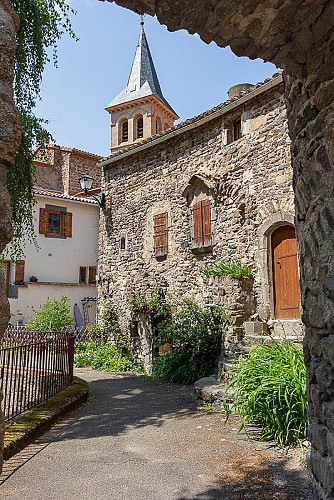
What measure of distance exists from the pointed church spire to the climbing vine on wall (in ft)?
56.6

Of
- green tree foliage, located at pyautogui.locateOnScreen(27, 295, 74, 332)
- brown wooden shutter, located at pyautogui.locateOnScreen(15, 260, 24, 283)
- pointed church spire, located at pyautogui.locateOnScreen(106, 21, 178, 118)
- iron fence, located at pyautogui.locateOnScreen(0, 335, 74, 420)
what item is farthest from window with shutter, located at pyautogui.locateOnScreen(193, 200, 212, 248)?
pointed church spire, located at pyautogui.locateOnScreen(106, 21, 178, 118)

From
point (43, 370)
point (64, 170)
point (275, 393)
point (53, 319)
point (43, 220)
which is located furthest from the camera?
point (64, 170)

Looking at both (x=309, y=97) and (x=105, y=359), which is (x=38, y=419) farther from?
(x=105, y=359)

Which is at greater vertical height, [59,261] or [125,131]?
[125,131]

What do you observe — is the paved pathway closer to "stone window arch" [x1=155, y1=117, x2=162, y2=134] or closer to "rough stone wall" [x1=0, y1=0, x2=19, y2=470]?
"rough stone wall" [x1=0, y1=0, x2=19, y2=470]

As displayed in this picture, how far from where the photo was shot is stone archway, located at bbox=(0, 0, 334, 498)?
6.35 ft

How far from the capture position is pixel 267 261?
8.59m

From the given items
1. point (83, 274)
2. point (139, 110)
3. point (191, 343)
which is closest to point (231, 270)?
point (191, 343)

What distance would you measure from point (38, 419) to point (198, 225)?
647 cm

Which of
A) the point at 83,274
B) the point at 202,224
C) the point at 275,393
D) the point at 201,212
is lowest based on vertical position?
the point at 275,393

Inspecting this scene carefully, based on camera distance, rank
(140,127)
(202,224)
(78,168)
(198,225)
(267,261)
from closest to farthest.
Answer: (267,261) → (202,224) → (198,225) → (78,168) → (140,127)

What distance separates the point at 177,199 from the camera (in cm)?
1129

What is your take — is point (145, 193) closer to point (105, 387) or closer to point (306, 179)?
point (105, 387)

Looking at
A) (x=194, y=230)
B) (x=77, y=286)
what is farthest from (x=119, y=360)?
(x=77, y=286)
